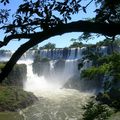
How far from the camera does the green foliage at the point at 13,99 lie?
3159 cm

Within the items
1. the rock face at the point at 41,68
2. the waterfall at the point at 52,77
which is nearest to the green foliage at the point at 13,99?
the waterfall at the point at 52,77

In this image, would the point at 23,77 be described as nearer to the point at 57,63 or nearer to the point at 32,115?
the point at 57,63

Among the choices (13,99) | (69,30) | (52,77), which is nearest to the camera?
(69,30)

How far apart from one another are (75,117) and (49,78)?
936 inches

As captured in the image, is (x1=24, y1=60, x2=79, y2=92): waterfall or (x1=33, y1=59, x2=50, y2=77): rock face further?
(x1=33, y1=59, x2=50, y2=77): rock face

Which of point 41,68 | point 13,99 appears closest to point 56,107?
point 13,99

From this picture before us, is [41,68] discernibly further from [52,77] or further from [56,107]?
[56,107]

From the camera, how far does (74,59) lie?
153 ft

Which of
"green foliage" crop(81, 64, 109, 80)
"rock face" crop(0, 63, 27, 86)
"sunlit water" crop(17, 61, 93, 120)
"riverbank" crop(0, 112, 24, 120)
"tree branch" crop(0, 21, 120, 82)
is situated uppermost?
"tree branch" crop(0, 21, 120, 82)

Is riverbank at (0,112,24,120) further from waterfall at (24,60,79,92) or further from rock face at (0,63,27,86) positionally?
waterfall at (24,60,79,92)

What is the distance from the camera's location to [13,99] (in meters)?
33.3

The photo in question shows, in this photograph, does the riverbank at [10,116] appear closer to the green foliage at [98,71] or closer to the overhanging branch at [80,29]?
the green foliage at [98,71]

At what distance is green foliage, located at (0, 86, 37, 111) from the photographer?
104ft

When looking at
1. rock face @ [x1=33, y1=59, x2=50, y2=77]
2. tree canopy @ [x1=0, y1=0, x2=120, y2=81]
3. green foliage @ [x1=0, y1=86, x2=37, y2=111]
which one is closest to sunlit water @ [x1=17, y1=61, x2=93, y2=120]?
green foliage @ [x1=0, y1=86, x2=37, y2=111]
